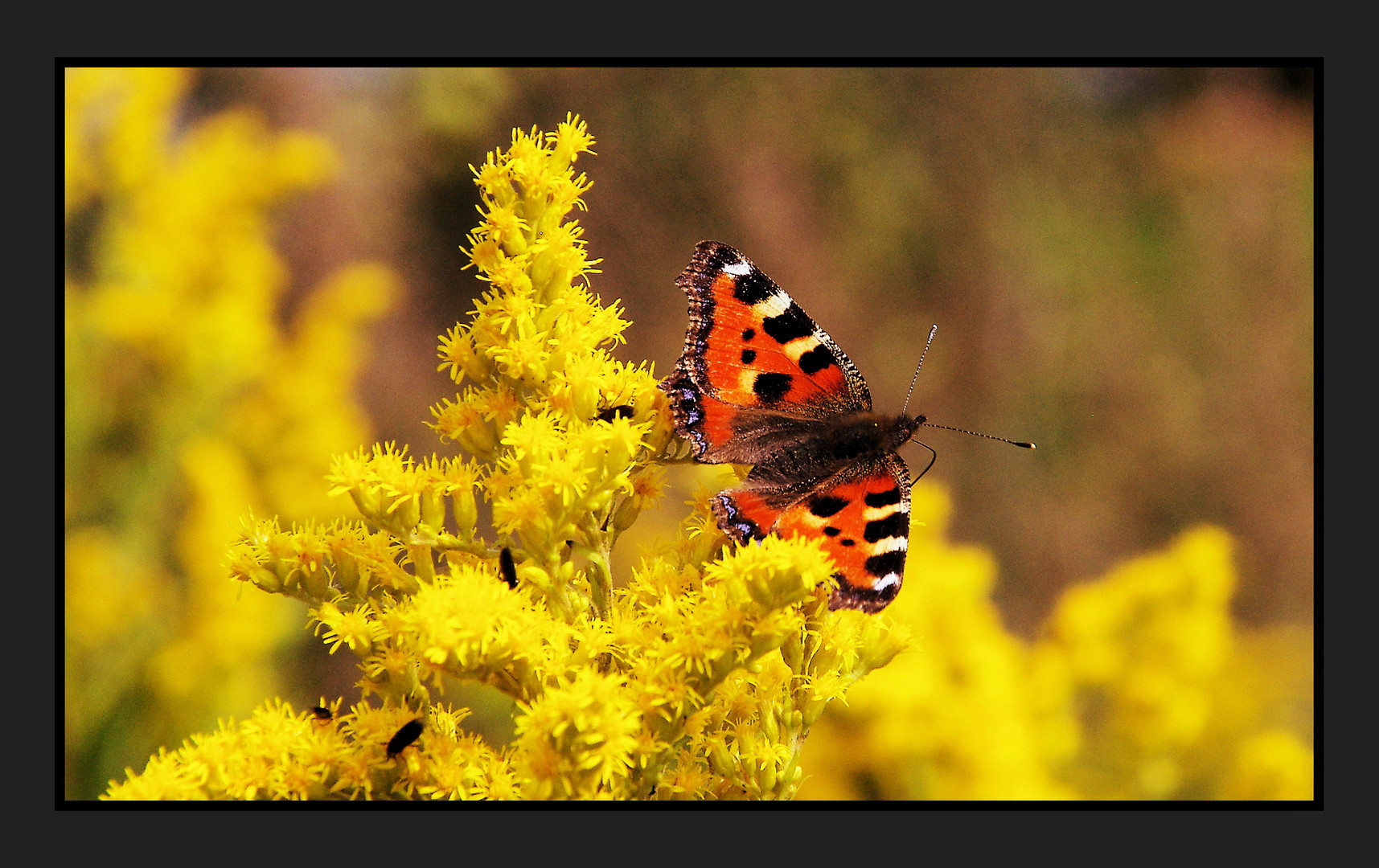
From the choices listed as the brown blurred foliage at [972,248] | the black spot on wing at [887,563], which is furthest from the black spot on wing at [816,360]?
the brown blurred foliage at [972,248]

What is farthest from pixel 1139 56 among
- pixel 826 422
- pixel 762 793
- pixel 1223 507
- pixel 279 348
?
pixel 1223 507

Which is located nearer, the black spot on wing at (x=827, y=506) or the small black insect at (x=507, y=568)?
the small black insect at (x=507, y=568)

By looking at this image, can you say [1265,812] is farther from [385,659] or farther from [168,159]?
[168,159]

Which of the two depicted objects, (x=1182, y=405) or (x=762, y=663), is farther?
(x=1182, y=405)

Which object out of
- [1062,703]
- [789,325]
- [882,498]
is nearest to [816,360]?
[789,325]

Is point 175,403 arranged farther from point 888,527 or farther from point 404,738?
point 888,527

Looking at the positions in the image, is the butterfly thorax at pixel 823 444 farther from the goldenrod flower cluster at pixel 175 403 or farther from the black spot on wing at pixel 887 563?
the goldenrod flower cluster at pixel 175 403
